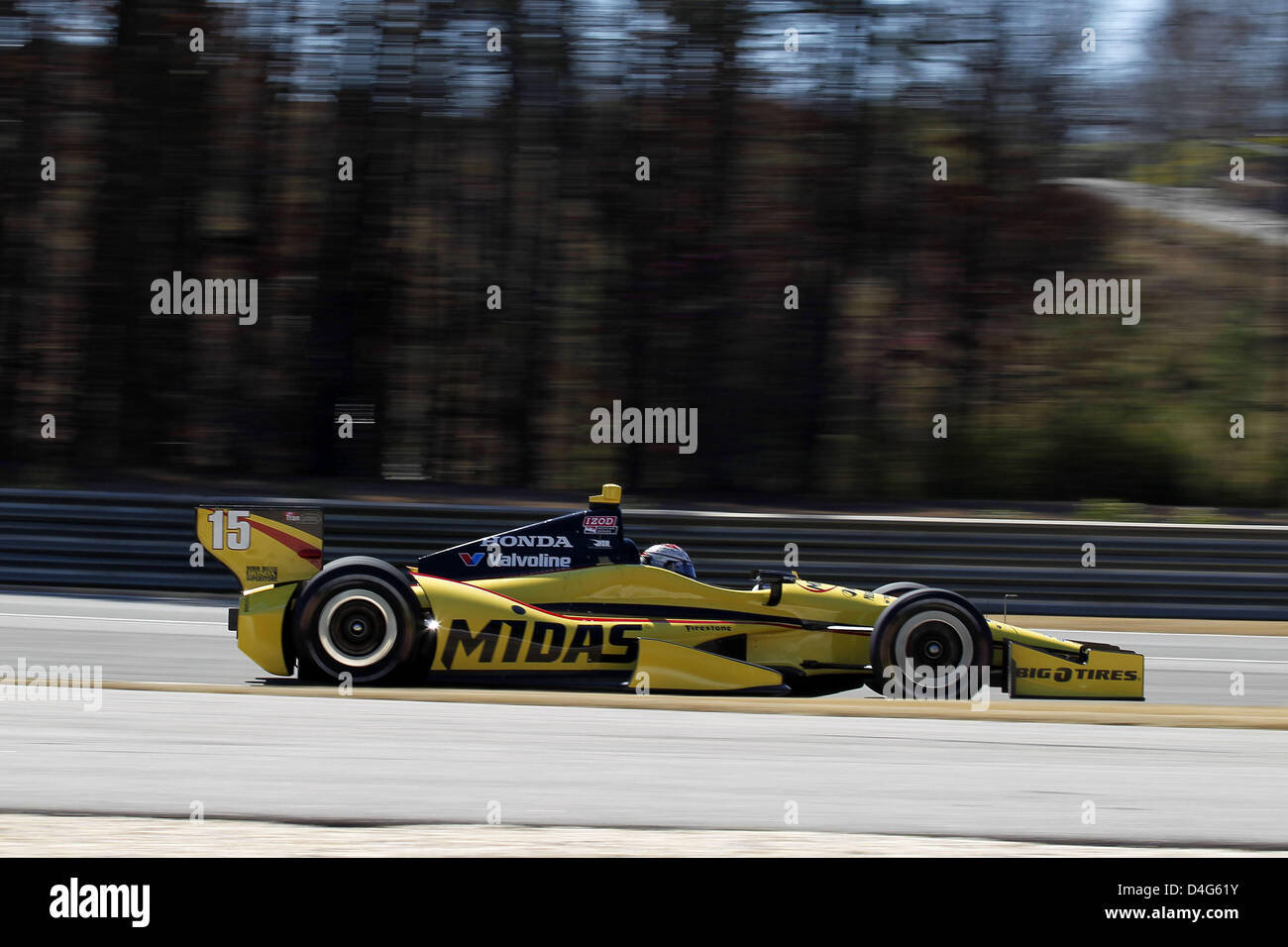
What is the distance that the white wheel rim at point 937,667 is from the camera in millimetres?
6945

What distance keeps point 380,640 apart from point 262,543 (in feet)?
2.81

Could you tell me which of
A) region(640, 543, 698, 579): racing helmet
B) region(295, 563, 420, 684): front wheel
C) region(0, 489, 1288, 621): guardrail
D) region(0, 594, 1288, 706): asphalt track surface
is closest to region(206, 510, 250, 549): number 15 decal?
region(295, 563, 420, 684): front wheel

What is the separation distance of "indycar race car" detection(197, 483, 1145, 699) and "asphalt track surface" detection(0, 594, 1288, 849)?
693 mm

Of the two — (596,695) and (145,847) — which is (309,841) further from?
(596,695)

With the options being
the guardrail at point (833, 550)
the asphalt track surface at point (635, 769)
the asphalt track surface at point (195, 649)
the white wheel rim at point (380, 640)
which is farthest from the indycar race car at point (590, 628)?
the guardrail at point (833, 550)

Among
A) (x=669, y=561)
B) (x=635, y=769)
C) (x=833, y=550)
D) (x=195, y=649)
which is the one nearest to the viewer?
(x=635, y=769)

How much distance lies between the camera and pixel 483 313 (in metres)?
15.0

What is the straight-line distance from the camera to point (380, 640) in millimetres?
Result: 6938

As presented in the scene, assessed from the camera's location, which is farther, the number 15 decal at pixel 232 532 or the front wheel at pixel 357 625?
the number 15 decal at pixel 232 532

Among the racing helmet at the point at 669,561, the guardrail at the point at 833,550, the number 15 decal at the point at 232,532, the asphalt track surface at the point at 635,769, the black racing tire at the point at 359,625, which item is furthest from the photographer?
the guardrail at the point at 833,550

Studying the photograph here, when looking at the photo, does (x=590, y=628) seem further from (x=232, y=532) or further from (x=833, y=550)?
(x=833, y=550)

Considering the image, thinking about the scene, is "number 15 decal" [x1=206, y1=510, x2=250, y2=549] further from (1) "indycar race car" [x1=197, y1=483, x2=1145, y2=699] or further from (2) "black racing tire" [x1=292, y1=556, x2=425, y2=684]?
(2) "black racing tire" [x1=292, y1=556, x2=425, y2=684]

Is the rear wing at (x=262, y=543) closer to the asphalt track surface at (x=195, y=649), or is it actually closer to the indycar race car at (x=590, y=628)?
the indycar race car at (x=590, y=628)

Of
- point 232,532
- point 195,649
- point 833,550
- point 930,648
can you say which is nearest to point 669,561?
point 930,648
